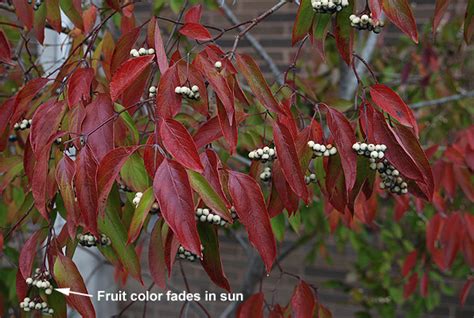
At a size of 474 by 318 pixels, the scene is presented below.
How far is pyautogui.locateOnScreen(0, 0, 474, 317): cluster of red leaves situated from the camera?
81 centimetres

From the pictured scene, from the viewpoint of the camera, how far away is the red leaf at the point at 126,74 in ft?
2.86

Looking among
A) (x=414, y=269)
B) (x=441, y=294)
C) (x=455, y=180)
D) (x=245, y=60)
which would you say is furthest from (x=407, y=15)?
(x=441, y=294)

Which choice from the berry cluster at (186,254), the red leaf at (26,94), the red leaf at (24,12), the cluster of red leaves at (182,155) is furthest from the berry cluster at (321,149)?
the red leaf at (24,12)

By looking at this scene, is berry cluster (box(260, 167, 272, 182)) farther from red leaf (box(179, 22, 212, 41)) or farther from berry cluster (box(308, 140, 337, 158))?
red leaf (box(179, 22, 212, 41))

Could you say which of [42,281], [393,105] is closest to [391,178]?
[393,105]

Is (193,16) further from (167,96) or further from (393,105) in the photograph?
(393,105)

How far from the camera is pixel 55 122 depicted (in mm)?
940

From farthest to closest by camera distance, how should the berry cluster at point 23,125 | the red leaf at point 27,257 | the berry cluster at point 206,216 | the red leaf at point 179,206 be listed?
the berry cluster at point 23,125, the red leaf at point 27,257, the berry cluster at point 206,216, the red leaf at point 179,206

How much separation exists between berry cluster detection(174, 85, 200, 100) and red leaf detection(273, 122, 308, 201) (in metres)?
0.12

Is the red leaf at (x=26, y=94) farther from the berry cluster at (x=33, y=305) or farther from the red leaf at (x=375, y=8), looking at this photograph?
the red leaf at (x=375, y=8)

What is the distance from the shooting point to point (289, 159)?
2.93 ft

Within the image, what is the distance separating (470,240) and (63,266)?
3.70 feet

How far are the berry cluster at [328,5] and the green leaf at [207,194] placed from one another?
0.31 meters

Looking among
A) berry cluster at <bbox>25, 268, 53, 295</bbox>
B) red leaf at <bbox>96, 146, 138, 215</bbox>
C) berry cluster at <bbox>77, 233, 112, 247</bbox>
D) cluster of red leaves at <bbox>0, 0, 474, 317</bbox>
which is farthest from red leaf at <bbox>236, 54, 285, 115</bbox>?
berry cluster at <bbox>25, 268, 53, 295</bbox>
